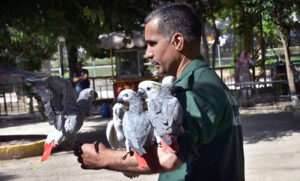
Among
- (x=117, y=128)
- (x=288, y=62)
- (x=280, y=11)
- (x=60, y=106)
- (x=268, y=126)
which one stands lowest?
(x=268, y=126)

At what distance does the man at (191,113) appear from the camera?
167 cm

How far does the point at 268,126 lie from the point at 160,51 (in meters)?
8.54

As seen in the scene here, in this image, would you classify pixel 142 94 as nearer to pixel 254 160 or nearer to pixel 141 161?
pixel 141 161

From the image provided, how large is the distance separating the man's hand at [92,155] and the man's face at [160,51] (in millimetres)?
457

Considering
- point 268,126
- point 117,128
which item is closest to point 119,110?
point 117,128

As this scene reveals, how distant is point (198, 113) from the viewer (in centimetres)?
167

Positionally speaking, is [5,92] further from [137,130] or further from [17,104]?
[137,130]

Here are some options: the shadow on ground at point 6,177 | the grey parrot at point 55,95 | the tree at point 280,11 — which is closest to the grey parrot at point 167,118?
the grey parrot at point 55,95

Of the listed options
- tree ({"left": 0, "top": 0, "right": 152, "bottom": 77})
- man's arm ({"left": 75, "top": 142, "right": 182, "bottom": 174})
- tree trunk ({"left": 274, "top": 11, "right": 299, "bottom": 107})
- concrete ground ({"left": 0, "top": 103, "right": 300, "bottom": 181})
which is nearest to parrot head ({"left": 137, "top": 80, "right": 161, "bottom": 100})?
man's arm ({"left": 75, "top": 142, "right": 182, "bottom": 174})

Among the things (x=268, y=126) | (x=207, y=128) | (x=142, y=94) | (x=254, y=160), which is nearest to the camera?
(x=207, y=128)

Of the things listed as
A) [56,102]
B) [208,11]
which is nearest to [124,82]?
[208,11]

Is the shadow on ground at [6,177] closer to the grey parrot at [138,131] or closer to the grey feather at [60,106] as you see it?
the grey feather at [60,106]

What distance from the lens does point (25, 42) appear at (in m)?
15.1

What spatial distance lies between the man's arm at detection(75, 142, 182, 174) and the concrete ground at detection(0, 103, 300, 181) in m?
4.54
